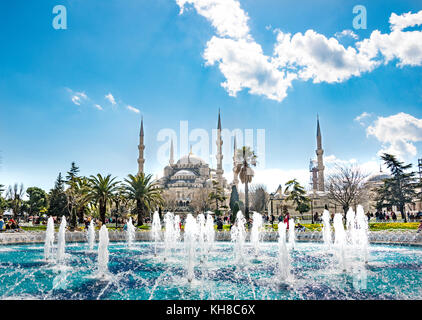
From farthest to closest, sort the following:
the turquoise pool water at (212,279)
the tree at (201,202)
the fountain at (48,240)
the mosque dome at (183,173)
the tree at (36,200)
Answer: the mosque dome at (183,173) < the tree at (36,200) < the tree at (201,202) < the fountain at (48,240) < the turquoise pool water at (212,279)

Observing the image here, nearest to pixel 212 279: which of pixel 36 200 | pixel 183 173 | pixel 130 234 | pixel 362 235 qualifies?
pixel 362 235

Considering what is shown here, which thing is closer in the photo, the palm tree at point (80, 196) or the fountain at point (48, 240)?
the fountain at point (48, 240)

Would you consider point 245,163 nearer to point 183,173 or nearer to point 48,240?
point 48,240

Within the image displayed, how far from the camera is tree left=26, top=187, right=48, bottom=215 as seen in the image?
5144cm

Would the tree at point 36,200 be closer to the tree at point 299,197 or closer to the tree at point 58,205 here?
the tree at point 58,205

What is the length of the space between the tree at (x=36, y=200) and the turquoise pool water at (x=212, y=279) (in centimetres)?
4571

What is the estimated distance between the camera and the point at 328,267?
8.80m

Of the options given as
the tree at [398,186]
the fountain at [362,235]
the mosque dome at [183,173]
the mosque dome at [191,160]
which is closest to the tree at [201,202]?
the tree at [398,186]

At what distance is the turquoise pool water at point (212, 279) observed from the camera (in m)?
6.01

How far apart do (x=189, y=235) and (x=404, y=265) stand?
6.07m

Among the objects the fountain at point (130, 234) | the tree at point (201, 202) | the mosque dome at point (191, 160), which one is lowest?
the fountain at point (130, 234)
